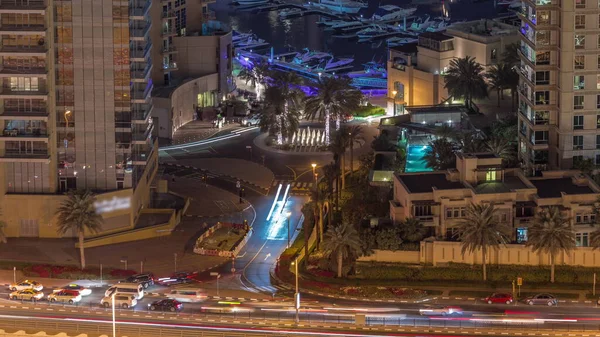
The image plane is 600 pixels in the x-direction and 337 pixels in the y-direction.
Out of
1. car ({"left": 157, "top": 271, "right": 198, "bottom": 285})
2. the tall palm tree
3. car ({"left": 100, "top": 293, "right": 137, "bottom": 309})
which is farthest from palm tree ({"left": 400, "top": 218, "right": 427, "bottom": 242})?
car ({"left": 100, "top": 293, "right": 137, "bottom": 309})

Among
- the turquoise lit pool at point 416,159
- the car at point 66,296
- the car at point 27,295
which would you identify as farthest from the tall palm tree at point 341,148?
the car at point 27,295

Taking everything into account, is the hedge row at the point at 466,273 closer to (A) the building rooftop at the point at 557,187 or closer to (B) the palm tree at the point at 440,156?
(A) the building rooftop at the point at 557,187

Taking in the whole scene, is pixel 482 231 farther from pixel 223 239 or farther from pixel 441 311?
pixel 223 239

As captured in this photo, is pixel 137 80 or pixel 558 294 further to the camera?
pixel 137 80

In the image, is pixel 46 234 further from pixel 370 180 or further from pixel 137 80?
pixel 370 180

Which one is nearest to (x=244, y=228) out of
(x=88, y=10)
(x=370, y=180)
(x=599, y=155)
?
(x=370, y=180)

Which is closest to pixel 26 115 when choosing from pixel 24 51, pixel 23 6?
pixel 24 51

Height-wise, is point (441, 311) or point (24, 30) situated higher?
point (24, 30)
